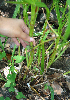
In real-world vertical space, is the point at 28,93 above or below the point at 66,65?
below

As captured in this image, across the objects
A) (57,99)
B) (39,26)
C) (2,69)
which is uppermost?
(39,26)

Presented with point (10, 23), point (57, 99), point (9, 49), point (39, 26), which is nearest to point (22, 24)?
point (10, 23)

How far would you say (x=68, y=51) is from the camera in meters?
1.08

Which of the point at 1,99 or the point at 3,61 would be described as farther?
the point at 3,61

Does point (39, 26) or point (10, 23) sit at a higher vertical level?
point (39, 26)

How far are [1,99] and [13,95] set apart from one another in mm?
207

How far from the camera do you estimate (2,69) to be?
38.3 inches

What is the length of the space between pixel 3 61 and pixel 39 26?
66 cm

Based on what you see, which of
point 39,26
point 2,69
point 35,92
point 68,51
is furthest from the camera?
point 39,26

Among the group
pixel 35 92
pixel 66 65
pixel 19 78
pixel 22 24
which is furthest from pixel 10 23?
pixel 66 65

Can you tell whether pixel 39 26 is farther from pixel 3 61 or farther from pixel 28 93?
pixel 28 93

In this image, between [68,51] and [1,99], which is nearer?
[1,99]

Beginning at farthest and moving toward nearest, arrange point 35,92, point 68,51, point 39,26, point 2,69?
1. point 39,26
2. point 68,51
3. point 2,69
4. point 35,92

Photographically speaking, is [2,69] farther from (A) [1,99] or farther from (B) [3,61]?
(A) [1,99]
